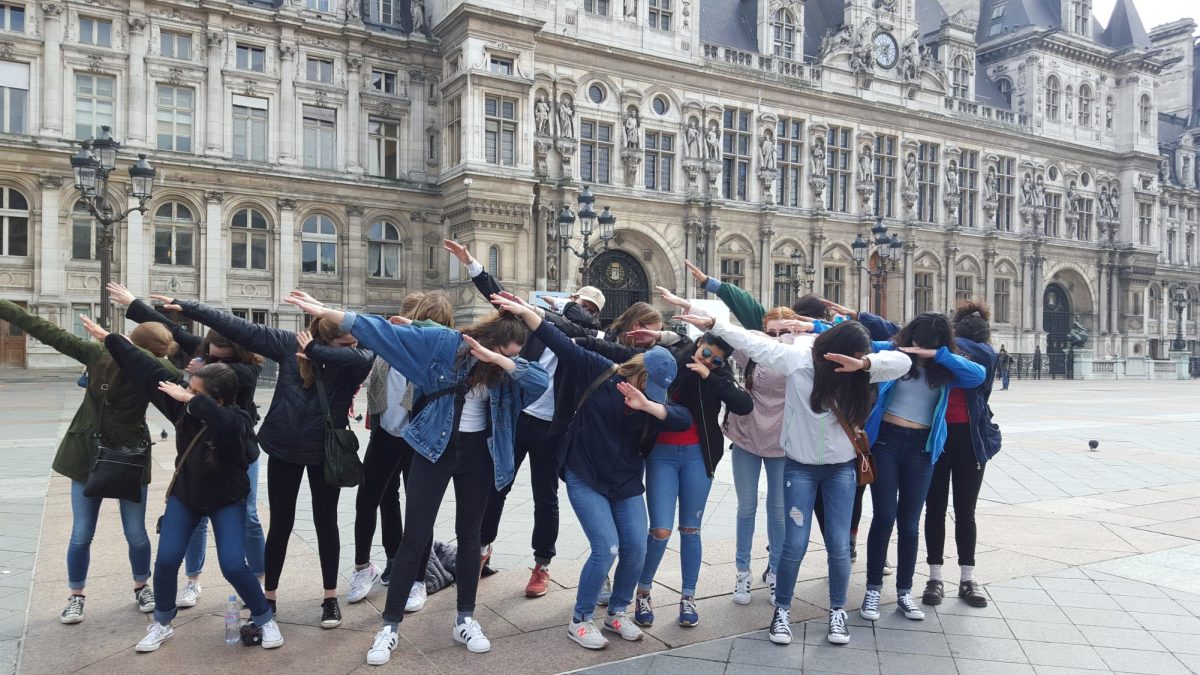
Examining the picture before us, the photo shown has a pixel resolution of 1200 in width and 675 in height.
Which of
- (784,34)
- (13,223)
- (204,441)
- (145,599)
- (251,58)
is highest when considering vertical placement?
(784,34)

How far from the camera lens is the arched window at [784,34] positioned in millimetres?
36750

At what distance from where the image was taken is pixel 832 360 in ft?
16.3

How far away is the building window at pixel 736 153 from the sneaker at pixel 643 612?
30743 mm

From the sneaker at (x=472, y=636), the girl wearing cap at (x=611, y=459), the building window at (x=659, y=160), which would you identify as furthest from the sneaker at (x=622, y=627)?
the building window at (x=659, y=160)

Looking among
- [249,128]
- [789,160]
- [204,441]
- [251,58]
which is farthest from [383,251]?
[204,441]

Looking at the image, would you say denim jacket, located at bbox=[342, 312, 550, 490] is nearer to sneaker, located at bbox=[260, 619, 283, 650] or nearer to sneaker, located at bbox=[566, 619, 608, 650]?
sneaker, located at bbox=[566, 619, 608, 650]

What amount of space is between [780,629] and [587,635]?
3.81 ft

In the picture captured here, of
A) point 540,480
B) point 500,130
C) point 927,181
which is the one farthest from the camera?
point 927,181

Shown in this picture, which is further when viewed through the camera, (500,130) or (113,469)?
(500,130)

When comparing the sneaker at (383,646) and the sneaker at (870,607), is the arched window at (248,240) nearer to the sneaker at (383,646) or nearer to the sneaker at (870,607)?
the sneaker at (383,646)

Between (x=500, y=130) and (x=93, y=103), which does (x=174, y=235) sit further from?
(x=500, y=130)

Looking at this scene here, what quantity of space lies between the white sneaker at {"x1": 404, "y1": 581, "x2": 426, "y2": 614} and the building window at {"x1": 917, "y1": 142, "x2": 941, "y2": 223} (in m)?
39.0

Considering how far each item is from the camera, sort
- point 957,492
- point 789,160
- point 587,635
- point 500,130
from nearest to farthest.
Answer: point 587,635, point 957,492, point 500,130, point 789,160

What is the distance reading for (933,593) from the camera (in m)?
5.85
